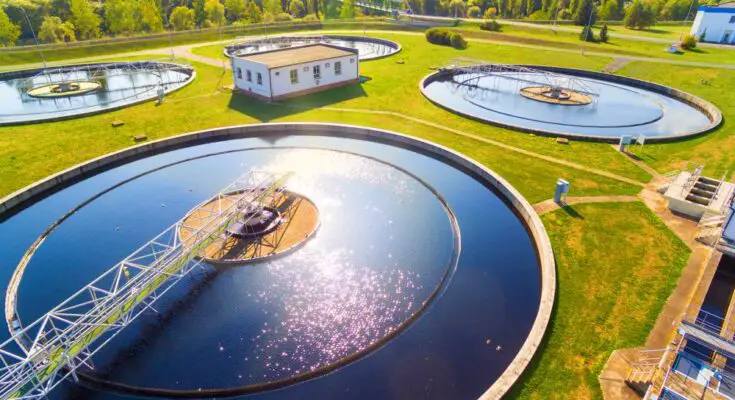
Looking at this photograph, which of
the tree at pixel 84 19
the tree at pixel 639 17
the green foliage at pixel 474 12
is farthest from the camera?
the green foliage at pixel 474 12

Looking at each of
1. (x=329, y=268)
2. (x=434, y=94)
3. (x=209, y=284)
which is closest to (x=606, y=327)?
(x=329, y=268)

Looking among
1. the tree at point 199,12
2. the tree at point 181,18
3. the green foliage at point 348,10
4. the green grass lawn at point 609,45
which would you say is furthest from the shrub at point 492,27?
the tree at point 199,12

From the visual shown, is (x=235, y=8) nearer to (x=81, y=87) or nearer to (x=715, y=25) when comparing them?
(x=81, y=87)

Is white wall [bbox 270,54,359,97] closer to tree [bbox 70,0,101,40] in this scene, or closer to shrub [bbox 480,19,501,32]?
shrub [bbox 480,19,501,32]

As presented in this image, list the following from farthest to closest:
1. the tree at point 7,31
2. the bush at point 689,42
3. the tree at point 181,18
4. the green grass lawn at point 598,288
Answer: the tree at point 181,18
the tree at point 7,31
the bush at point 689,42
the green grass lawn at point 598,288

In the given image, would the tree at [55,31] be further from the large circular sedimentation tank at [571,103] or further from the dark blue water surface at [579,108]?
the dark blue water surface at [579,108]

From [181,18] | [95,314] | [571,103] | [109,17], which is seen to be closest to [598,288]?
[95,314]

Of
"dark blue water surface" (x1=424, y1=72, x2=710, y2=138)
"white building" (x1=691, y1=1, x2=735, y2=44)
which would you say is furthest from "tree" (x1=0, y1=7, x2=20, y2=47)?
"white building" (x1=691, y1=1, x2=735, y2=44)
